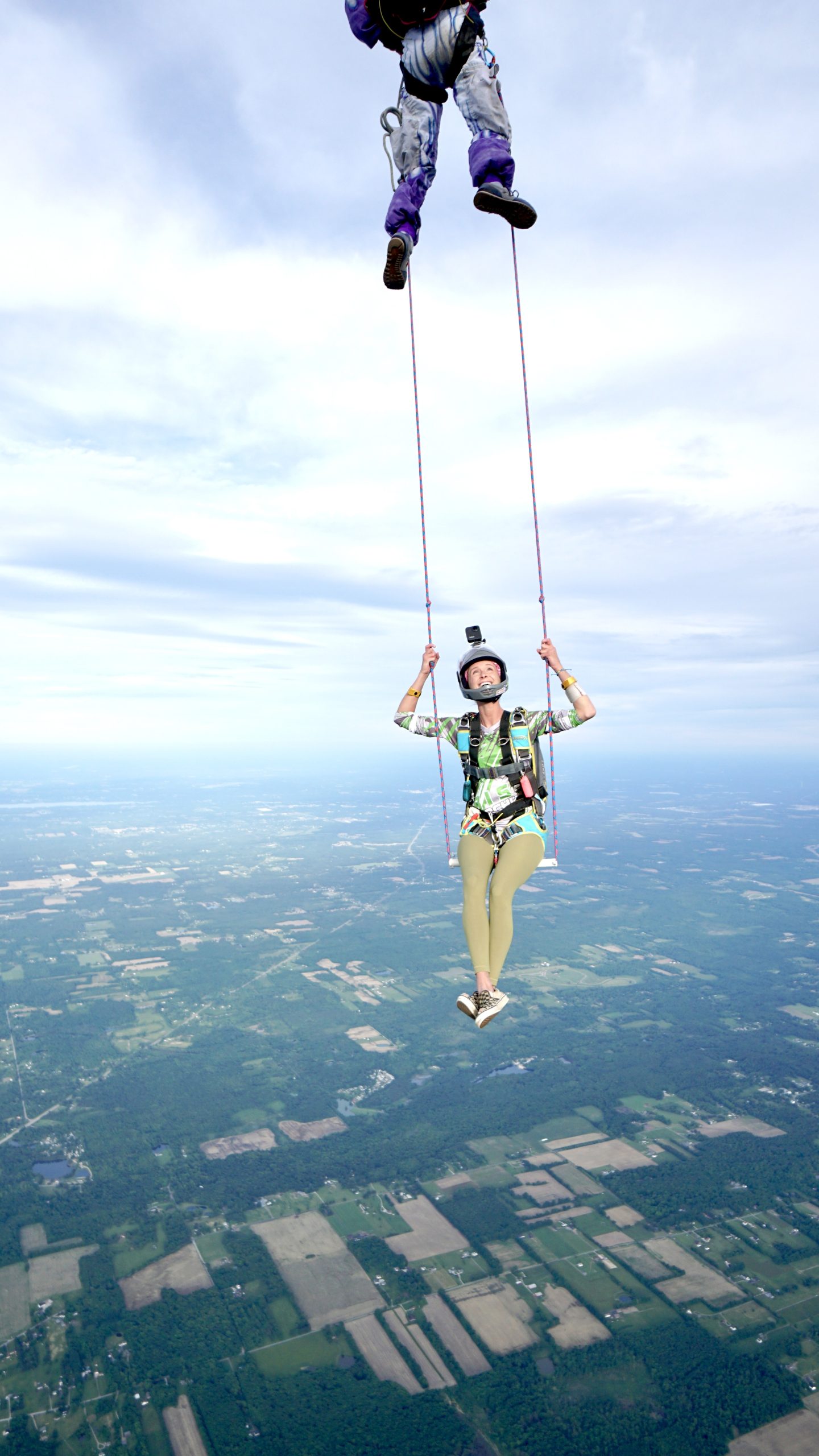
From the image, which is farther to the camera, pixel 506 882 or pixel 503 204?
pixel 506 882

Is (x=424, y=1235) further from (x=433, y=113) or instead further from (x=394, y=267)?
(x=433, y=113)

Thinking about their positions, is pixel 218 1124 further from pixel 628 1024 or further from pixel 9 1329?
pixel 628 1024

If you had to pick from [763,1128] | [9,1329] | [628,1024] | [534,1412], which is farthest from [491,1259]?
[628,1024]

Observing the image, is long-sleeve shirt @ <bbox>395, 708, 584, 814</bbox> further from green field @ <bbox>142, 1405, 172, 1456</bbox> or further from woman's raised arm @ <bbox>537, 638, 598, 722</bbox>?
green field @ <bbox>142, 1405, 172, 1456</bbox>

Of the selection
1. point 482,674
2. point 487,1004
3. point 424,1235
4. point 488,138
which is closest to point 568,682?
point 482,674

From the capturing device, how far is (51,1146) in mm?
79562

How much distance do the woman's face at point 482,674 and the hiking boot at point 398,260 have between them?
4.96 metres

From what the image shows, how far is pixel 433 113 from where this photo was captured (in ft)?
30.4

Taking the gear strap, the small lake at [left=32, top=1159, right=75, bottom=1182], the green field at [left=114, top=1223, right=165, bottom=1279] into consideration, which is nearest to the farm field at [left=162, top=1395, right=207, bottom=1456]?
the green field at [left=114, top=1223, right=165, bottom=1279]

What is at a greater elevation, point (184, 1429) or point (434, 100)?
point (434, 100)

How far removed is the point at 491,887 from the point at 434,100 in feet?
33.5

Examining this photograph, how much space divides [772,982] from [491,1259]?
97580 mm

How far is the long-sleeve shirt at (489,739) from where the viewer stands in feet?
32.6

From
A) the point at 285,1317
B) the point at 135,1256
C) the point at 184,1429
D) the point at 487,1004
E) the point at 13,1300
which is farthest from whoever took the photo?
the point at 135,1256
